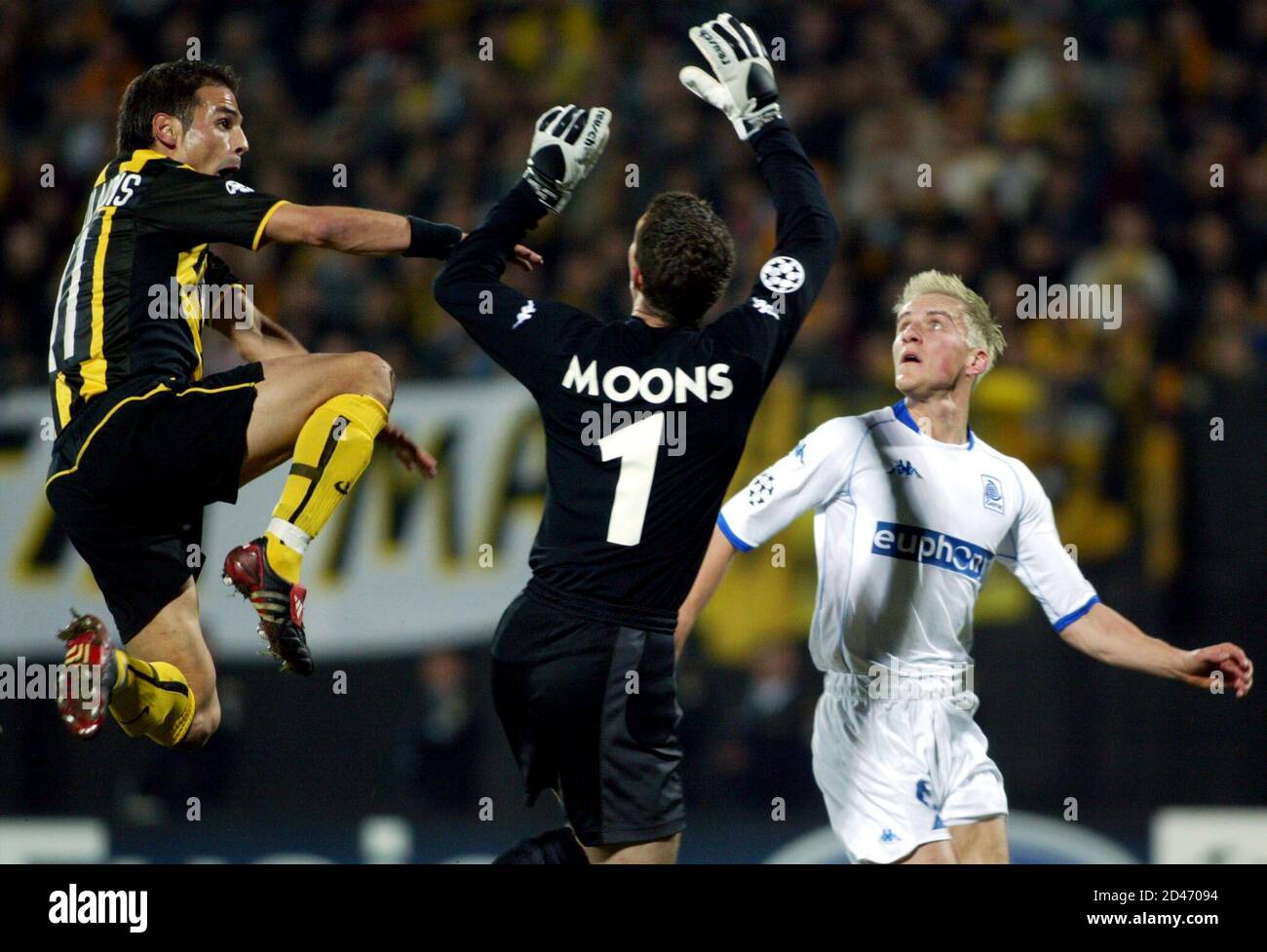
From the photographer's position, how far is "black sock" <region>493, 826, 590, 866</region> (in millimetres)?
4668

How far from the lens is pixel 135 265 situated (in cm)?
526

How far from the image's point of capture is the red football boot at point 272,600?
500 cm

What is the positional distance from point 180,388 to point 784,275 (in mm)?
2043

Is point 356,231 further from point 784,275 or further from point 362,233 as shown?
point 784,275

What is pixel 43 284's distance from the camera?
9.98m

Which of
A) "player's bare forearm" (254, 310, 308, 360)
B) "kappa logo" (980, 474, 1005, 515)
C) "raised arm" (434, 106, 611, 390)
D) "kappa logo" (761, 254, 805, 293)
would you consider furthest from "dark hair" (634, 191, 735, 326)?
"player's bare forearm" (254, 310, 308, 360)

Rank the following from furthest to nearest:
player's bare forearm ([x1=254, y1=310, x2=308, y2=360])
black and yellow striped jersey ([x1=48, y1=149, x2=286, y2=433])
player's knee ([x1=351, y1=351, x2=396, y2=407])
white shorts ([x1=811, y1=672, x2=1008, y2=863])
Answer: player's bare forearm ([x1=254, y1=310, x2=308, y2=360]) < player's knee ([x1=351, y1=351, x2=396, y2=407]) < black and yellow striped jersey ([x1=48, y1=149, x2=286, y2=433]) < white shorts ([x1=811, y1=672, x2=1008, y2=863])

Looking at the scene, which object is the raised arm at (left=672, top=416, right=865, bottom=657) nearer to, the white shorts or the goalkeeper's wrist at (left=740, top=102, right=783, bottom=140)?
the white shorts

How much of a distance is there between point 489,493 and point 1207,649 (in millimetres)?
4124

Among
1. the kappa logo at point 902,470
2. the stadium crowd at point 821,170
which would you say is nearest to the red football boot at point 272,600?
the kappa logo at point 902,470

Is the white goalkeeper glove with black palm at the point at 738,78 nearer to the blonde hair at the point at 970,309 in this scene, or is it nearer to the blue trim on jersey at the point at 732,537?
the blonde hair at the point at 970,309

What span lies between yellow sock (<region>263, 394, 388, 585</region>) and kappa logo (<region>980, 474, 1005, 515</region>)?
80.8 inches

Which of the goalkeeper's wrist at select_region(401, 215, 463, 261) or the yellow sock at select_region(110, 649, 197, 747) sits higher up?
the goalkeeper's wrist at select_region(401, 215, 463, 261)
